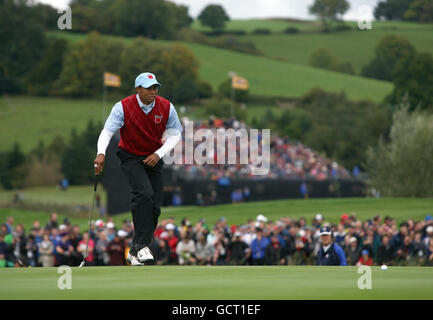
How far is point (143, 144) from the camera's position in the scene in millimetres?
11492

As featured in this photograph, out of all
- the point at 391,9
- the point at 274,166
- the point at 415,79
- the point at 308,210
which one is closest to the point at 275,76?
the point at 415,79

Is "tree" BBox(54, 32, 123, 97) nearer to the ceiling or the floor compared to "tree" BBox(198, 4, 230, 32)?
nearer to the floor

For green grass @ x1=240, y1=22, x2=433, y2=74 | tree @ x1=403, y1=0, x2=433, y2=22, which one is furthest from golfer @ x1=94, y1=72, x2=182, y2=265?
green grass @ x1=240, y1=22, x2=433, y2=74

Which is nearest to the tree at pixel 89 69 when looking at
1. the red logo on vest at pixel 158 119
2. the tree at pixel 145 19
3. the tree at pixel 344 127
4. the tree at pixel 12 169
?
the tree at pixel 145 19

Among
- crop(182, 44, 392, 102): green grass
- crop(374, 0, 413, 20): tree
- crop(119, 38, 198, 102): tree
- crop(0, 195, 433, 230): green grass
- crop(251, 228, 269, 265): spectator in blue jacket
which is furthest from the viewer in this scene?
crop(374, 0, 413, 20): tree

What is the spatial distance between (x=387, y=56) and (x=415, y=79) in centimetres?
2671

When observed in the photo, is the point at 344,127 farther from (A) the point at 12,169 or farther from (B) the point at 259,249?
(B) the point at 259,249

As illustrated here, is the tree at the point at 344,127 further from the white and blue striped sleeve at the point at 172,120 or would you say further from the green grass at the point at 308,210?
the white and blue striped sleeve at the point at 172,120

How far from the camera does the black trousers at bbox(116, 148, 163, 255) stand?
11445 millimetres

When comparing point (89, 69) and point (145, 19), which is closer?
point (89, 69)

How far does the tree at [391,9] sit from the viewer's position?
140625 millimetres

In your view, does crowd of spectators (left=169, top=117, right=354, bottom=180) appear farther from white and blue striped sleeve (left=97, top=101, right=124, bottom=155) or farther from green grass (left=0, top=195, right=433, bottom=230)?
white and blue striped sleeve (left=97, top=101, right=124, bottom=155)
